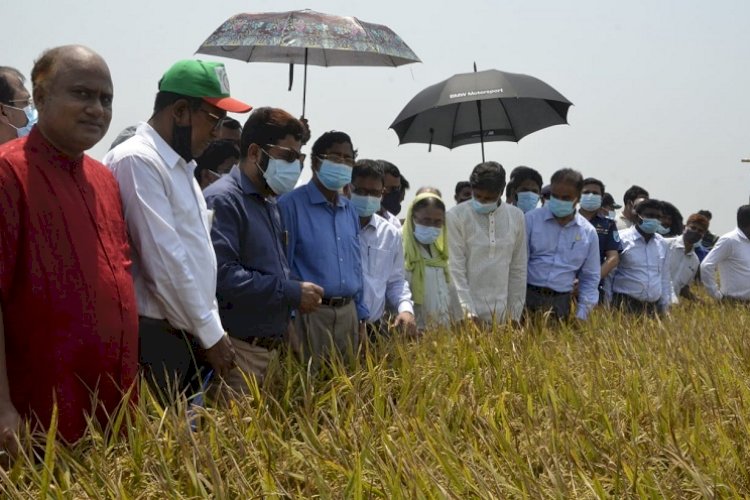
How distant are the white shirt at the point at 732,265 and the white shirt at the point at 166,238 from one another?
6.52 metres

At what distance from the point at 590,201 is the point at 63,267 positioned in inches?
210

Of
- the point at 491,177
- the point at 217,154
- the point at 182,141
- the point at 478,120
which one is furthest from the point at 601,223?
the point at 182,141

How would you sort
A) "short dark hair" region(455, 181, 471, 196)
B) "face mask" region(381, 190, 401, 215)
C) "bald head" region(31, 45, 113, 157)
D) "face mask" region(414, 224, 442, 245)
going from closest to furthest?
"bald head" region(31, 45, 113, 157)
"face mask" region(414, 224, 442, 245)
"face mask" region(381, 190, 401, 215)
"short dark hair" region(455, 181, 471, 196)

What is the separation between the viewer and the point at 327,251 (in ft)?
13.4

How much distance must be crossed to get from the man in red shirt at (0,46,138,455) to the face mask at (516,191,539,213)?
434 centimetres

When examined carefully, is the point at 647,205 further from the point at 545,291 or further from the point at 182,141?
the point at 182,141

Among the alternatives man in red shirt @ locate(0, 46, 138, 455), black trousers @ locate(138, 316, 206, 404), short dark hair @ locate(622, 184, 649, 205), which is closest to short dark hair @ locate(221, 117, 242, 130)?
black trousers @ locate(138, 316, 206, 404)

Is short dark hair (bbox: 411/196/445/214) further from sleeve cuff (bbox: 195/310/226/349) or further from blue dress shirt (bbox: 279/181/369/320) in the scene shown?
sleeve cuff (bbox: 195/310/226/349)

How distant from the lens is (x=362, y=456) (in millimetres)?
2771

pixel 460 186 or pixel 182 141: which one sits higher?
pixel 182 141

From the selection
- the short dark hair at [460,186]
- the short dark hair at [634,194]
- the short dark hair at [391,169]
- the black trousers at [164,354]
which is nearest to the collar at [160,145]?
the black trousers at [164,354]

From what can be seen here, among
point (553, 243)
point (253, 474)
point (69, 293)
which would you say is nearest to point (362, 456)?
point (253, 474)

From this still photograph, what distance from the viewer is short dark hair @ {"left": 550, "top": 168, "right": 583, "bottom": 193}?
6.12m

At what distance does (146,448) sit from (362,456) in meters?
0.62
